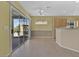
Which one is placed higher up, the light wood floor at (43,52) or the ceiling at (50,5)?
the ceiling at (50,5)

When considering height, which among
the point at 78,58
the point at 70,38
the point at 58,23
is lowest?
the point at 78,58

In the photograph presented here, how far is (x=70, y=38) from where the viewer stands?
8.61 meters

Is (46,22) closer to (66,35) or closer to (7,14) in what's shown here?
(66,35)

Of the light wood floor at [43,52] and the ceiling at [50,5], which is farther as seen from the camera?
the ceiling at [50,5]

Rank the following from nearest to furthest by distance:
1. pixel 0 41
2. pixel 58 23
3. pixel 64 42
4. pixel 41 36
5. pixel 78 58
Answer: pixel 0 41 → pixel 78 58 → pixel 64 42 → pixel 58 23 → pixel 41 36

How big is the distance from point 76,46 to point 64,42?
59.8 inches

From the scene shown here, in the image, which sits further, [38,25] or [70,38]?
[38,25]

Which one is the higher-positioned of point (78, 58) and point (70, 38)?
point (70, 38)

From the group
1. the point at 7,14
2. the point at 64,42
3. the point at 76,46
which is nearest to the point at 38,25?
the point at 64,42

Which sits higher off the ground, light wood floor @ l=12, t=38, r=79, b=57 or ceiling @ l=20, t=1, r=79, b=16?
ceiling @ l=20, t=1, r=79, b=16

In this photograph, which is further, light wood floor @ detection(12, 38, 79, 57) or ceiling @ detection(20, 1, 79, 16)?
ceiling @ detection(20, 1, 79, 16)

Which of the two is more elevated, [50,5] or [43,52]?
[50,5]

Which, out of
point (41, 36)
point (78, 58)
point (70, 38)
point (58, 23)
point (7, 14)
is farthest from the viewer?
point (41, 36)

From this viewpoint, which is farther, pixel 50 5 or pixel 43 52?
pixel 50 5
